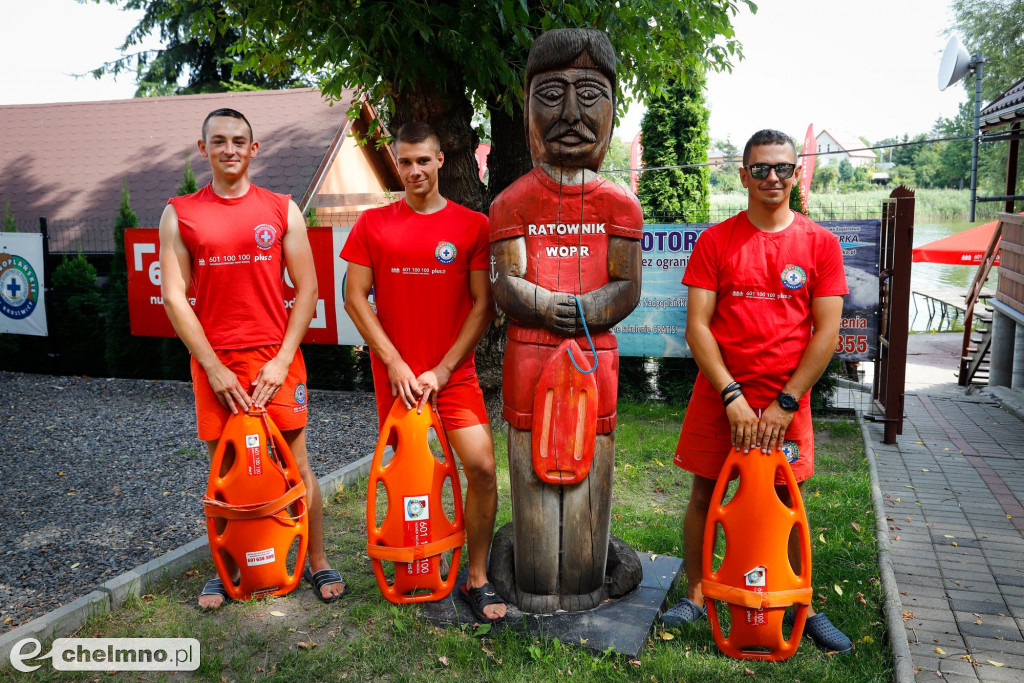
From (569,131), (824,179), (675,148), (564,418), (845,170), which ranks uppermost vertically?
(845,170)

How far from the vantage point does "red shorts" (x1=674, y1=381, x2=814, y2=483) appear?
122 inches

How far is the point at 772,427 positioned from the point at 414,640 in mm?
1767

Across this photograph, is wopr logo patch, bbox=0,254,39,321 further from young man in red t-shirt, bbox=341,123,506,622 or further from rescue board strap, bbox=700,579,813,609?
rescue board strap, bbox=700,579,813,609

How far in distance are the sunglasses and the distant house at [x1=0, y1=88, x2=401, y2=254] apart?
9993 mm

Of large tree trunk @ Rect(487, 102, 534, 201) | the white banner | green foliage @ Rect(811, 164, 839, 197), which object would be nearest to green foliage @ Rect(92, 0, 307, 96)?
the white banner

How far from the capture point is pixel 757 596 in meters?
2.96

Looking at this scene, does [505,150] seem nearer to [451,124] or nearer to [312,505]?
[451,124]

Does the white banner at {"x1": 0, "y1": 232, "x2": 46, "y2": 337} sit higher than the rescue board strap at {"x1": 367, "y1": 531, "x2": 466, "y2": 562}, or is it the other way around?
the white banner at {"x1": 0, "y1": 232, "x2": 46, "y2": 337}

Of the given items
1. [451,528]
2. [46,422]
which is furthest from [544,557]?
[46,422]

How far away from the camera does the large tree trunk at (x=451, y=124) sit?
584cm

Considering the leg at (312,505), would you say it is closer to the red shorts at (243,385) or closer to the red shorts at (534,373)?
the red shorts at (243,385)

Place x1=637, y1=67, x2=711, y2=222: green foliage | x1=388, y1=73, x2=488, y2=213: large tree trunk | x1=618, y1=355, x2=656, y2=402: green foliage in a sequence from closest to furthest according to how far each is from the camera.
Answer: x1=388, y1=73, x2=488, y2=213: large tree trunk
x1=618, y1=355, x2=656, y2=402: green foliage
x1=637, y1=67, x2=711, y2=222: green foliage

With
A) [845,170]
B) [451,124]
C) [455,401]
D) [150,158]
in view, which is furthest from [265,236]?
[845,170]

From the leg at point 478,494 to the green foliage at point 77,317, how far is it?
8022 mm
